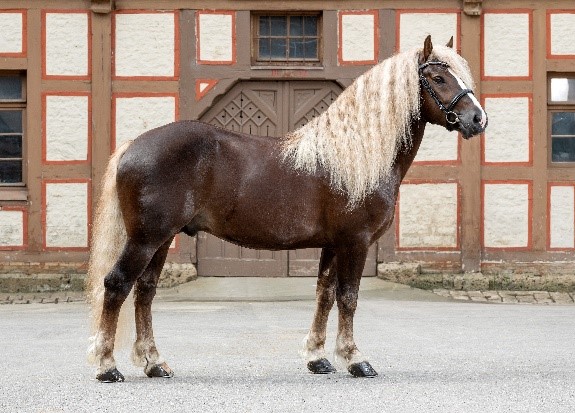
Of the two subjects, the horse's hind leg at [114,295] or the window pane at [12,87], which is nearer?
the horse's hind leg at [114,295]

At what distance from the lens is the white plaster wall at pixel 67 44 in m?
16.3

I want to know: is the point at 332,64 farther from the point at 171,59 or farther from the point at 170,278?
the point at 170,278

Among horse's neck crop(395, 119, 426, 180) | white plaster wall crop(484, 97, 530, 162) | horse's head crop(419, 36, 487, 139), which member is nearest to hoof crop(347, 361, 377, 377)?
horse's neck crop(395, 119, 426, 180)

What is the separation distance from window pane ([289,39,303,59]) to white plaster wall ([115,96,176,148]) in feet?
6.19

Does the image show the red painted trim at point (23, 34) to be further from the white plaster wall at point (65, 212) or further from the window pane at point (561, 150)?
the window pane at point (561, 150)

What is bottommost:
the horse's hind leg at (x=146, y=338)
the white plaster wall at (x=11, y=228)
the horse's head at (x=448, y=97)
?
the horse's hind leg at (x=146, y=338)

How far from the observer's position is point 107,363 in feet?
22.2

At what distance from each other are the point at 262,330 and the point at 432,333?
5.17ft

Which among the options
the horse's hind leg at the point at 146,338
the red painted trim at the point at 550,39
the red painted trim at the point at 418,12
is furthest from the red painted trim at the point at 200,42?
the horse's hind leg at the point at 146,338

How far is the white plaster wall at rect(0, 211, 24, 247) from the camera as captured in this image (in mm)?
16375

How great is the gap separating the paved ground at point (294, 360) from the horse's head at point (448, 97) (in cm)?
157

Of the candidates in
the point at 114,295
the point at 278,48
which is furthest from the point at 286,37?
the point at 114,295

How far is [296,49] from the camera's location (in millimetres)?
16766

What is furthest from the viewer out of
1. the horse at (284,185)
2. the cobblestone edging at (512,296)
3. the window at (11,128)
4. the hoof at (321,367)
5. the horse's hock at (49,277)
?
the window at (11,128)
